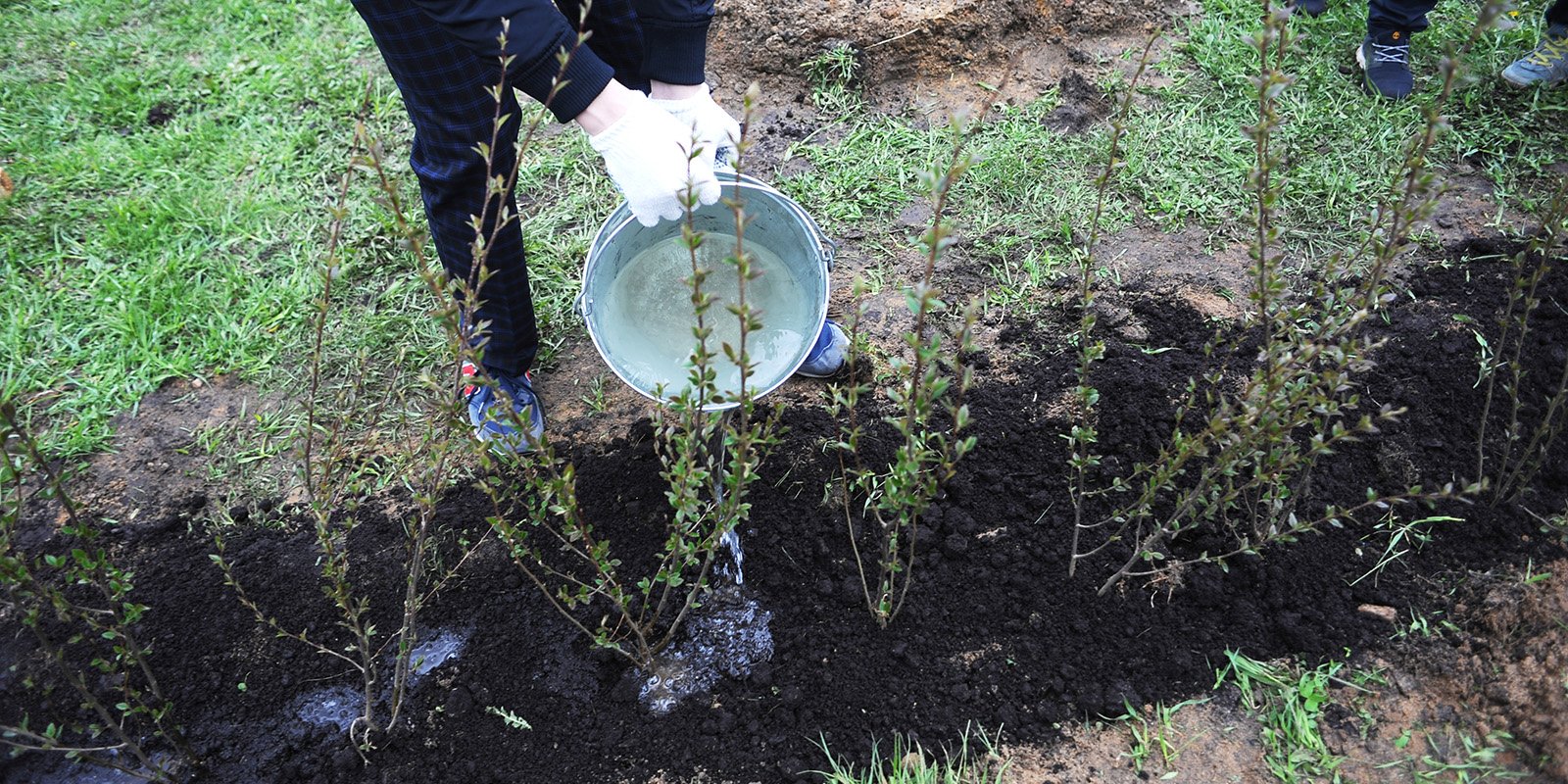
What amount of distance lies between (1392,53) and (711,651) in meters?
3.21

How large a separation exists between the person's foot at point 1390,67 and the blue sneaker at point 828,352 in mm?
2297

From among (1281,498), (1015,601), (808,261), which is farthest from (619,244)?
(1281,498)

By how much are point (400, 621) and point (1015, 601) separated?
1.35 m

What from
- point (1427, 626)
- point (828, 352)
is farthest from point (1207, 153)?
point (1427, 626)

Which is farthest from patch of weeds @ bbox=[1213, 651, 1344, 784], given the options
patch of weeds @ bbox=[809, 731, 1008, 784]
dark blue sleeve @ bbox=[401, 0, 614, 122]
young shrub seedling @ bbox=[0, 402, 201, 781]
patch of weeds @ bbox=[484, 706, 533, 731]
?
young shrub seedling @ bbox=[0, 402, 201, 781]

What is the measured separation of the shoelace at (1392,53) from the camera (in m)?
3.44

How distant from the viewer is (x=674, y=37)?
233 cm

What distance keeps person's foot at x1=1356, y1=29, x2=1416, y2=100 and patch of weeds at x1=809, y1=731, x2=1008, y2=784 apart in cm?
290

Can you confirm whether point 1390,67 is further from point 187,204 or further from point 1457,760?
point 187,204

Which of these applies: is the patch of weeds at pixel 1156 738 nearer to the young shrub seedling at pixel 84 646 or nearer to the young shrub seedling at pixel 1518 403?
the young shrub seedling at pixel 1518 403

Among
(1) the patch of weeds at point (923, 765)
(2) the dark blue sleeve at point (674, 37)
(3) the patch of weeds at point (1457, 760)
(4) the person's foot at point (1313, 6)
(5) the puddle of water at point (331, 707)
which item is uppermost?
(2) the dark blue sleeve at point (674, 37)

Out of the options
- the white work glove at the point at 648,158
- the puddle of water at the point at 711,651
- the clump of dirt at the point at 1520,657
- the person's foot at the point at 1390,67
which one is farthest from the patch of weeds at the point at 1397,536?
the person's foot at the point at 1390,67

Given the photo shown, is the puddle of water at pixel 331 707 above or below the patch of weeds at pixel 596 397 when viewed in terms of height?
below

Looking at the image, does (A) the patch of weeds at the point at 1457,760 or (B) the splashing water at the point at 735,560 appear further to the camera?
(B) the splashing water at the point at 735,560
